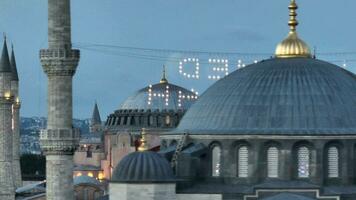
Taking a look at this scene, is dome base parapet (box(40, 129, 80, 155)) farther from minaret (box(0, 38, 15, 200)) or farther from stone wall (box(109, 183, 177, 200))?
minaret (box(0, 38, 15, 200))

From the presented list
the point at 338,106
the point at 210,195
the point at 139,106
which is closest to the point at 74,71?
the point at 210,195

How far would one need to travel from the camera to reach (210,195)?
4634 centimetres

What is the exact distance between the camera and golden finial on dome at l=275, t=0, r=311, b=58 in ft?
171

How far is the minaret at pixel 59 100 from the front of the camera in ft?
139

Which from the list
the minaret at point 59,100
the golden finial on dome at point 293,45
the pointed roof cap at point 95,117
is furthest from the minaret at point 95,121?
the minaret at point 59,100

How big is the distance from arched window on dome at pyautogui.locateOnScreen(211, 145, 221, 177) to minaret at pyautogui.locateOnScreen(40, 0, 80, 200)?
619 cm

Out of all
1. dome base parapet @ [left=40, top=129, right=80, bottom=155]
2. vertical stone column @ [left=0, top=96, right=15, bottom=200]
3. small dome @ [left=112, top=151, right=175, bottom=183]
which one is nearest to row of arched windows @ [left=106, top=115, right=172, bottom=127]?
vertical stone column @ [left=0, top=96, right=15, bottom=200]

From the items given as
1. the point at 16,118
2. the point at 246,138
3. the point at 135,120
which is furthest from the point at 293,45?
the point at 135,120

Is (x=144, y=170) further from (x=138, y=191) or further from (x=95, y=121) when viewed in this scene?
(x=95, y=121)

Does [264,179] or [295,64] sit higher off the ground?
[295,64]

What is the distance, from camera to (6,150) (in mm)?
65750

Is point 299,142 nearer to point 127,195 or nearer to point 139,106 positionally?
point 127,195

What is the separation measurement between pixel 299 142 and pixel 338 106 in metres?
2.61

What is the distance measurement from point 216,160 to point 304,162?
3.15 metres
